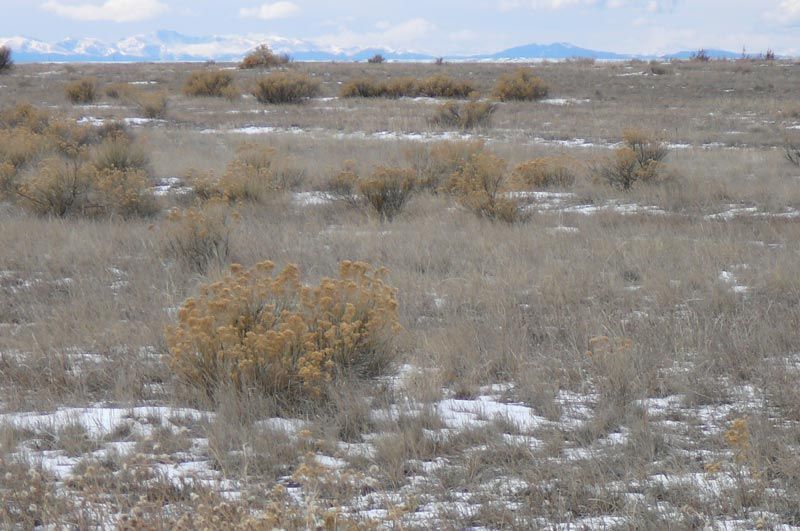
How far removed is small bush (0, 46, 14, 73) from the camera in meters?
33.7

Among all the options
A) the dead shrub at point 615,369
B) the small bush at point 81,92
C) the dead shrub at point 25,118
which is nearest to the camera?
the dead shrub at point 615,369

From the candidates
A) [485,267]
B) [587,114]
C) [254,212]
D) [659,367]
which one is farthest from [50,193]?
[587,114]

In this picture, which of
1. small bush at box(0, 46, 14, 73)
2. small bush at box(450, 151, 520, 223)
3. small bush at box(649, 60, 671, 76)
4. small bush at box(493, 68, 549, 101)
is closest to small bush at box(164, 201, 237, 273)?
small bush at box(450, 151, 520, 223)

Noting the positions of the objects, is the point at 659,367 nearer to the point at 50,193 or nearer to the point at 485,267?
the point at 485,267

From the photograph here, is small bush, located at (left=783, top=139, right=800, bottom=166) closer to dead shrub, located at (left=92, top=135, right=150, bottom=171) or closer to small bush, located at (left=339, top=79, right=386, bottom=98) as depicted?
dead shrub, located at (left=92, top=135, right=150, bottom=171)

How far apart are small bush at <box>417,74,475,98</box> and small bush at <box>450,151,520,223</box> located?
16061 mm

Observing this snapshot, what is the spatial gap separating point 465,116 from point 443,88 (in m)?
8.83

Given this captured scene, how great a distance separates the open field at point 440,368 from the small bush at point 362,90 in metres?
15.0

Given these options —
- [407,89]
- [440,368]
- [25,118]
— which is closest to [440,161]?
[440,368]

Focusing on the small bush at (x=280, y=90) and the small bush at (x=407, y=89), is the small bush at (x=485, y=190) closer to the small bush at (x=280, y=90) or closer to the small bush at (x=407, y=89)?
the small bush at (x=280, y=90)

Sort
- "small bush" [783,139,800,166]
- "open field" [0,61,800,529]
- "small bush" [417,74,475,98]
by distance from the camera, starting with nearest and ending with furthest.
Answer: "open field" [0,61,800,529]
"small bush" [783,139,800,166]
"small bush" [417,74,475,98]

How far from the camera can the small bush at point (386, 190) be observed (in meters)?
9.61

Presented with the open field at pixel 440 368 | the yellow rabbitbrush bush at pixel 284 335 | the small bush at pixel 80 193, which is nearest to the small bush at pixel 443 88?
the open field at pixel 440 368

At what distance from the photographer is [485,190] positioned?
9430mm
